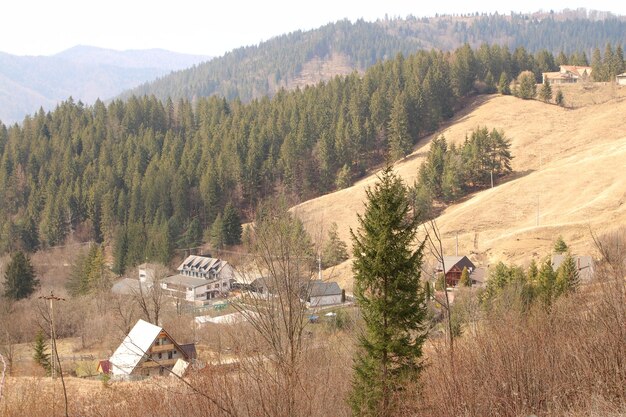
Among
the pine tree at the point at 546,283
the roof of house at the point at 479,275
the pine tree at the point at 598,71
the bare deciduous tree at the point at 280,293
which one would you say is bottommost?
the roof of house at the point at 479,275

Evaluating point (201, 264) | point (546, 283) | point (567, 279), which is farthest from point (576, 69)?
point (567, 279)

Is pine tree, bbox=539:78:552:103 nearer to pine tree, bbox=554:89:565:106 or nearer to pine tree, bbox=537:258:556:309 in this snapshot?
pine tree, bbox=554:89:565:106

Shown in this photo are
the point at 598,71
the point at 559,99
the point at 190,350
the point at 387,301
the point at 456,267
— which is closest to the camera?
the point at 387,301

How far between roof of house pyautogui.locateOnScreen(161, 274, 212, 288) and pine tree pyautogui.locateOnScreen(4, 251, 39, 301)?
10694 mm

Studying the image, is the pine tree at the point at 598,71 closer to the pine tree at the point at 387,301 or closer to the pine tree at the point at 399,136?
the pine tree at the point at 399,136

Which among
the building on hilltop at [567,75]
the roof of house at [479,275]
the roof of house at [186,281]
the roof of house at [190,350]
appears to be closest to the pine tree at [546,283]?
the roof of house at [479,275]

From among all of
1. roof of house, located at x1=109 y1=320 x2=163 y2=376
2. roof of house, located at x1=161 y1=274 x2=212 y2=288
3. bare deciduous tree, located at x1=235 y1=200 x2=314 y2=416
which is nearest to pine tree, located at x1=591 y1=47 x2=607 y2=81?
roof of house, located at x1=161 y1=274 x2=212 y2=288

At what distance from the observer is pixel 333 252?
5203 centimetres

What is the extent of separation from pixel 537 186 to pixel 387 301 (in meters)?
49.6

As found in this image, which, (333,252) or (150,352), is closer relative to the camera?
(150,352)

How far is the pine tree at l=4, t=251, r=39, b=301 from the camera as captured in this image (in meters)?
50.3

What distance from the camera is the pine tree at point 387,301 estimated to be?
41.1ft

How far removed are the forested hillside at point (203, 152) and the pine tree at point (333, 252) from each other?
19030mm

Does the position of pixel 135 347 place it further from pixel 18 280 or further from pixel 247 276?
pixel 18 280
